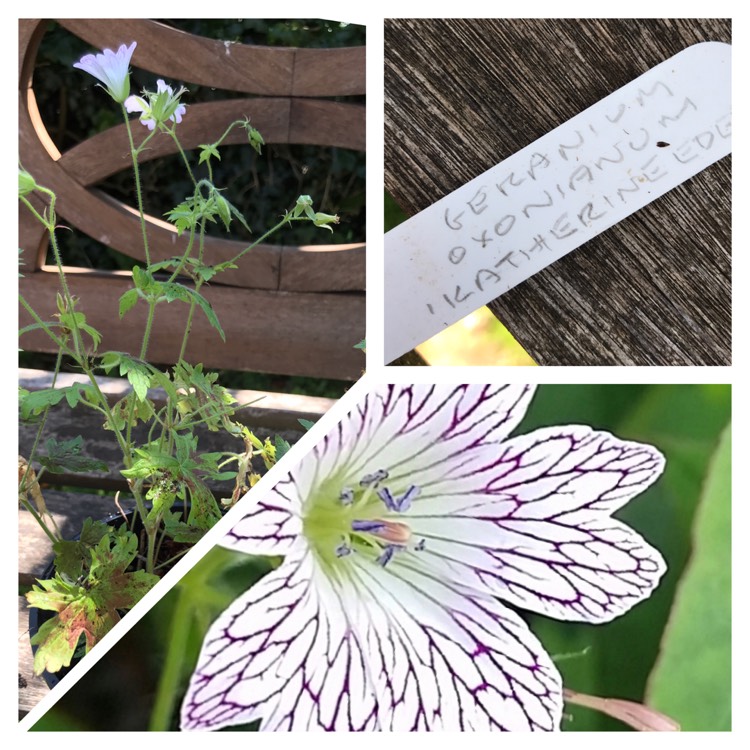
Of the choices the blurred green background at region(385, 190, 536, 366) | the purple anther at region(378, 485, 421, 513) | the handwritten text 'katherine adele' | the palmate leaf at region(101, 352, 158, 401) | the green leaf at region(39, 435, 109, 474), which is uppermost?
the handwritten text 'katherine adele'

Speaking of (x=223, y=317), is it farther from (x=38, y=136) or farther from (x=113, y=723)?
(x=113, y=723)

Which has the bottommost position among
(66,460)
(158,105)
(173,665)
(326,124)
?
(173,665)

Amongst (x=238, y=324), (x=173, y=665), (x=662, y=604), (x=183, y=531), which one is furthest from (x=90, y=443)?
(x=662, y=604)

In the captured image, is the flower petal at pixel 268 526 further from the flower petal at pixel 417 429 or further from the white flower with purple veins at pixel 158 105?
the white flower with purple veins at pixel 158 105

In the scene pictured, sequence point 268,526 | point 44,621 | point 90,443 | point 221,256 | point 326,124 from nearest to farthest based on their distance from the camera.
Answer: point 268,526, point 44,621, point 90,443, point 326,124, point 221,256

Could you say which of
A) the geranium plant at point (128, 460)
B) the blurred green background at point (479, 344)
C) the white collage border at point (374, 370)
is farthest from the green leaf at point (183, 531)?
the blurred green background at point (479, 344)

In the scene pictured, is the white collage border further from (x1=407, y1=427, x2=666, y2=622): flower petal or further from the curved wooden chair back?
the curved wooden chair back

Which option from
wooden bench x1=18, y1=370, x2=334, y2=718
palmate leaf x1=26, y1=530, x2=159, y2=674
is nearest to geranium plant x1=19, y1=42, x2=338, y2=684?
palmate leaf x1=26, y1=530, x2=159, y2=674

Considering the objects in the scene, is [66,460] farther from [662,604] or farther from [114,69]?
[662,604]
